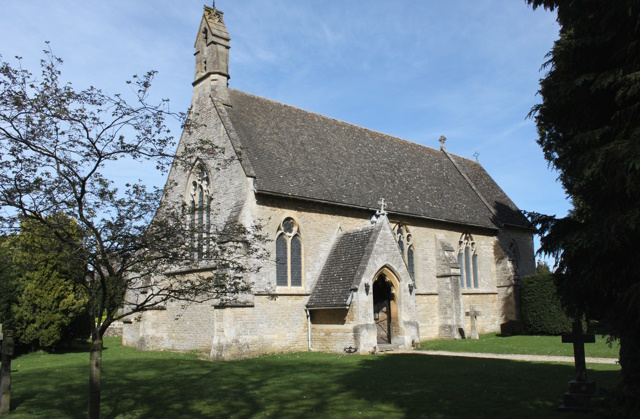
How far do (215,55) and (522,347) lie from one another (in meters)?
18.6

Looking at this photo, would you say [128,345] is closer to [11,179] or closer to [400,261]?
[400,261]

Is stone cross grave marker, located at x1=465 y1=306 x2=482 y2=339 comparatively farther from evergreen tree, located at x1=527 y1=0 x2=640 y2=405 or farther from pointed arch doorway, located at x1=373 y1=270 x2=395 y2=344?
evergreen tree, located at x1=527 y1=0 x2=640 y2=405

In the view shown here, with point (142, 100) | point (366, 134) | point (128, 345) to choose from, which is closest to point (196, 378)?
point (142, 100)

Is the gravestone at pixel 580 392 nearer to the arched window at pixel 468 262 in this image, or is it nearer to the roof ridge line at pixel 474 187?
the arched window at pixel 468 262

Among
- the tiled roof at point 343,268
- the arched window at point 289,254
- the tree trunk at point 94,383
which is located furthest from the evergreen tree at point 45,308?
the tree trunk at point 94,383

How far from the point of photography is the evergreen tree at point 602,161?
7.15 m

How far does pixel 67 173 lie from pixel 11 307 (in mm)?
19276

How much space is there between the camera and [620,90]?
7543 millimetres

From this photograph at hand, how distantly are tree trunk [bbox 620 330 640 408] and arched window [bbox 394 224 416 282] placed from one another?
18298 mm

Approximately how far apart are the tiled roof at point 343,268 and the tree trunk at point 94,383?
40.8 ft

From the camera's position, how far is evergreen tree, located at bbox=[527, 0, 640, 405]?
23.5 ft

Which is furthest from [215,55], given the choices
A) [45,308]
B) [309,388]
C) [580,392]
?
[580,392]

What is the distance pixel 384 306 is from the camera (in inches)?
914

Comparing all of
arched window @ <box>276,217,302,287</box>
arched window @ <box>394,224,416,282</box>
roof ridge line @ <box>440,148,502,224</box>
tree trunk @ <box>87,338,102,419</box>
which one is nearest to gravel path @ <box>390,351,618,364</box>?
arched window @ <box>276,217,302,287</box>
